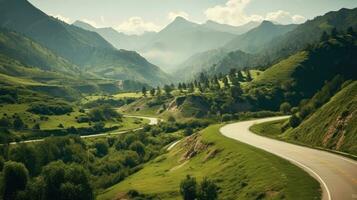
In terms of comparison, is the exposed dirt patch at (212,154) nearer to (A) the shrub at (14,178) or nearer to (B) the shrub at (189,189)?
(B) the shrub at (189,189)

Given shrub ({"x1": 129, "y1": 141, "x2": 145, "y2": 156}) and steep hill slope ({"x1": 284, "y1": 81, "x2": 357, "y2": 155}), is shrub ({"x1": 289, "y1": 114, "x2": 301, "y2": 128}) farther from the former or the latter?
Answer: shrub ({"x1": 129, "y1": 141, "x2": 145, "y2": 156})

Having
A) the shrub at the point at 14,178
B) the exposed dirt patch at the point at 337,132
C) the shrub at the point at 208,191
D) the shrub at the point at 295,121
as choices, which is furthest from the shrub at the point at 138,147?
the shrub at the point at 208,191

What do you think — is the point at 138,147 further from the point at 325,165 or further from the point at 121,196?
the point at 325,165

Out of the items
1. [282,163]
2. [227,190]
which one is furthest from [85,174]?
[282,163]

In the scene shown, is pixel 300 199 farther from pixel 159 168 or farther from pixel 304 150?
pixel 159 168

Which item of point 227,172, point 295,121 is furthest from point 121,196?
point 295,121
